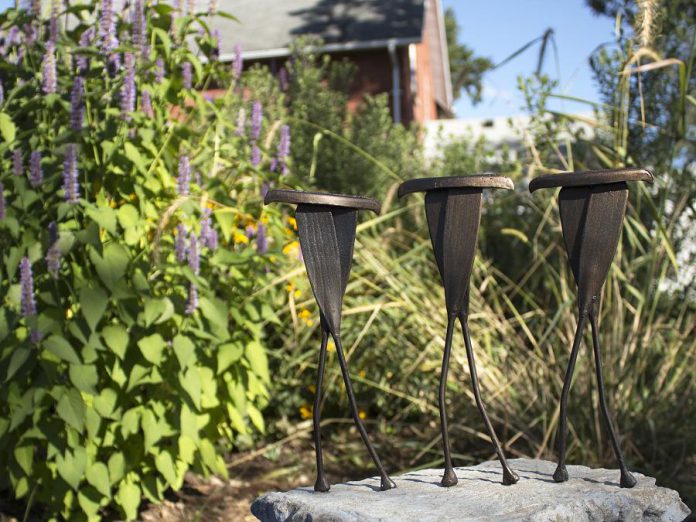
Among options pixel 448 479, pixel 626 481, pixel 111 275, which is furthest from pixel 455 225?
pixel 111 275

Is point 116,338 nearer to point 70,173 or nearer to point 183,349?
point 183,349

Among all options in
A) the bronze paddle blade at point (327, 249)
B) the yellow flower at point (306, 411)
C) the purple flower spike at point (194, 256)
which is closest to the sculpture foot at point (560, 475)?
the bronze paddle blade at point (327, 249)

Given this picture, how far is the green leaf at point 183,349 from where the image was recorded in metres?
3.09

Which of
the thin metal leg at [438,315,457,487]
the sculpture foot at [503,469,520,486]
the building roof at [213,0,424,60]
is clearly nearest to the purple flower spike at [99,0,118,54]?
the thin metal leg at [438,315,457,487]

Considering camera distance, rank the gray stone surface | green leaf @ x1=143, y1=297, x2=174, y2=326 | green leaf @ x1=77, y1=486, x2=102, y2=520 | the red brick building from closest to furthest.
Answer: the gray stone surface → green leaf @ x1=143, y1=297, x2=174, y2=326 → green leaf @ x1=77, y1=486, x2=102, y2=520 → the red brick building

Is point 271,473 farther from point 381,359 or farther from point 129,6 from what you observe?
point 129,6

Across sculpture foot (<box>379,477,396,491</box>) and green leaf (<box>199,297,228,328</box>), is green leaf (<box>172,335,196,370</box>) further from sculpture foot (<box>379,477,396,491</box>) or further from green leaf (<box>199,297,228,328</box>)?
sculpture foot (<box>379,477,396,491</box>)

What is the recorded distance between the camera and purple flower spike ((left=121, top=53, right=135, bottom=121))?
3.14 m

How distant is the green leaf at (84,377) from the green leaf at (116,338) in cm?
11

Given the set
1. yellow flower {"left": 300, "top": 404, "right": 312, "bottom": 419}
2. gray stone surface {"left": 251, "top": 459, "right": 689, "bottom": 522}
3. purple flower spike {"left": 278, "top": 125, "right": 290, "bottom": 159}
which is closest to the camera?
gray stone surface {"left": 251, "top": 459, "right": 689, "bottom": 522}

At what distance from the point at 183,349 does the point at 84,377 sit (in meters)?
0.35

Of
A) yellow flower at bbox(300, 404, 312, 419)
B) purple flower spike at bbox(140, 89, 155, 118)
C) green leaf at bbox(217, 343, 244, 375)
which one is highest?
purple flower spike at bbox(140, 89, 155, 118)

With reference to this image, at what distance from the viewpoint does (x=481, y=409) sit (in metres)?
2.19

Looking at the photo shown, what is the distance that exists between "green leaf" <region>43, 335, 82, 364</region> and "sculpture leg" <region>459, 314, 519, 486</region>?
1.45 metres
